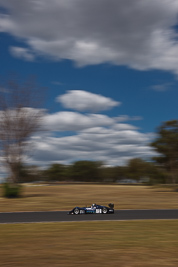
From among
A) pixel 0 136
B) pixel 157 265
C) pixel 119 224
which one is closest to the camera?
pixel 157 265

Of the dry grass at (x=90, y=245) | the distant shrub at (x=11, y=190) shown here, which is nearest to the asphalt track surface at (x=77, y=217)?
the dry grass at (x=90, y=245)

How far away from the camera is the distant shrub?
1216 inches

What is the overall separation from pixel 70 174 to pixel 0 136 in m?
84.5

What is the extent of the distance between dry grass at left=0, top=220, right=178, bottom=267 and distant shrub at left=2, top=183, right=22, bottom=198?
19.4m

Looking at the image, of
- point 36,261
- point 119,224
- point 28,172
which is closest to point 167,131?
point 119,224

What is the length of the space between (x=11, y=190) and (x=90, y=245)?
23.9 m

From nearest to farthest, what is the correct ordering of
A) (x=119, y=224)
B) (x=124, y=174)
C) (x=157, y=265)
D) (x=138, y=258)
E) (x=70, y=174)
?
1. (x=157, y=265)
2. (x=138, y=258)
3. (x=119, y=224)
4. (x=124, y=174)
5. (x=70, y=174)

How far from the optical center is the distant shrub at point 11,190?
101 feet

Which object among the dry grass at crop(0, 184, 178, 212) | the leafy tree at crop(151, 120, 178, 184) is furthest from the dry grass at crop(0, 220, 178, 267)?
the leafy tree at crop(151, 120, 178, 184)

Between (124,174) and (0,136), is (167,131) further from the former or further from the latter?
(124,174)

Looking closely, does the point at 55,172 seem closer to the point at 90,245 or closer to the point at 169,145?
the point at 169,145

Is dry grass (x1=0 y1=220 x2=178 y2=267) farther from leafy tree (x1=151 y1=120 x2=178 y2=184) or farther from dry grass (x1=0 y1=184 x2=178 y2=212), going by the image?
leafy tree (x1=151 y1=120 x2=178 y2=184)

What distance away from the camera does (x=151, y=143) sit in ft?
155

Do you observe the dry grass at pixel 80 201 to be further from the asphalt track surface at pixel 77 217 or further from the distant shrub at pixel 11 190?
the asphalt track surface at pixel 77 217
